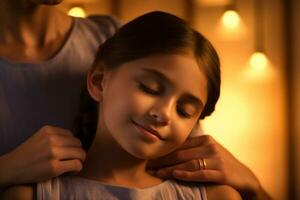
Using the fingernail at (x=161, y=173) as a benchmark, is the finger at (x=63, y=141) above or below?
above

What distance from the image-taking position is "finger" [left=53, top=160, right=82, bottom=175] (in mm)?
811

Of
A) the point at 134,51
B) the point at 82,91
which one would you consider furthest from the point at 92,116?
the point at 134,51

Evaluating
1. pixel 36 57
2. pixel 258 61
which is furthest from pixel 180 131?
pixel 258 61

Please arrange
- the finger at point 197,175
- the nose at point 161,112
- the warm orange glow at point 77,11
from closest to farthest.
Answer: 1. the nose at point 161,112
2. the finger at point 197,175
3. the warm orange glow at point 77,11

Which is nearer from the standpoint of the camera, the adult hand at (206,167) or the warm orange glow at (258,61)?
the adult hand at (206,167)

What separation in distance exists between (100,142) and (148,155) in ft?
0.34

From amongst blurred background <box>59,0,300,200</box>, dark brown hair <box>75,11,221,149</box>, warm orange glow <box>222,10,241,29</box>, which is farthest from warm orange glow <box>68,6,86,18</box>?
dark brown hair <box>75,11,221,149</box>

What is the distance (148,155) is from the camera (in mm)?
796

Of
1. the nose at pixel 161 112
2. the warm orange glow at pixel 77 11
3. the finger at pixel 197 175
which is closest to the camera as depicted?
the nose at pixel 161 112

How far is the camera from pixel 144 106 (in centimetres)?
77

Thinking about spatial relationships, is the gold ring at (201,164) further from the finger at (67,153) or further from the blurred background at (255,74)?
the blurred background at (255,74)

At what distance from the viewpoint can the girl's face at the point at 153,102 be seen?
773 mm

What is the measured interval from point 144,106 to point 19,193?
0.74ft

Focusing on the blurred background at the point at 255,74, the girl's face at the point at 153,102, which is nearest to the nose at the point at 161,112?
the girl's face at the point at 153,102
